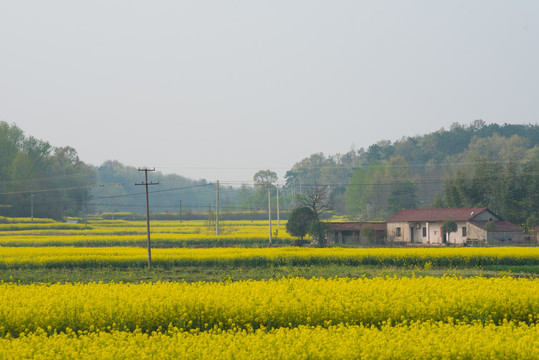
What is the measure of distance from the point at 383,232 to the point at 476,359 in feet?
194

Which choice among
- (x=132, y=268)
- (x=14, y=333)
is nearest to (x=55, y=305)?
(x=14, y=333)

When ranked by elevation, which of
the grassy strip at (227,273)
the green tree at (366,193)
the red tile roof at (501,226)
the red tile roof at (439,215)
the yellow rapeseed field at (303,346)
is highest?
the green tree at (366,193)

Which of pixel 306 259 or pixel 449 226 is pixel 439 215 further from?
pixel 306 259

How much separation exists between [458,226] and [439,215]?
9.17 feet

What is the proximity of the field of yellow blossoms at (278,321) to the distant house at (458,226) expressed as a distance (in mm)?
43241

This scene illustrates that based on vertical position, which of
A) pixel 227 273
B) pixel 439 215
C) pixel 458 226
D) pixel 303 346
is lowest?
pixel 227 273

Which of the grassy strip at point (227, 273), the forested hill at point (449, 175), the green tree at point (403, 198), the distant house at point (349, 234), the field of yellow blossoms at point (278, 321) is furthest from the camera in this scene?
the green tree at point (403, 198)

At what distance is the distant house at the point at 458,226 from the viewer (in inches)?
2599

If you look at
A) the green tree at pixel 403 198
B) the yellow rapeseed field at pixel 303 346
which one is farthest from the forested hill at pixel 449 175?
the yellow rapeseed field at pixel 303 346

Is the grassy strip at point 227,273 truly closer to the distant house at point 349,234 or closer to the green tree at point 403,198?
the distant house at point 349,234

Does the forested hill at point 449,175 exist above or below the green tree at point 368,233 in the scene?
above

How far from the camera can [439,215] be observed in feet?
231

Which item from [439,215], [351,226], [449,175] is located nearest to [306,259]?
[351,226]

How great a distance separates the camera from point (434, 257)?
43.3 m
